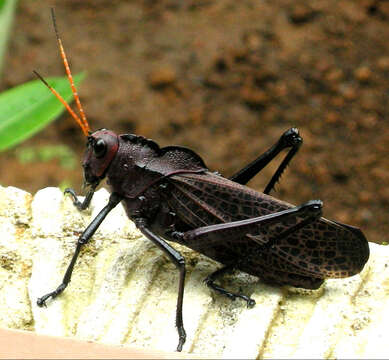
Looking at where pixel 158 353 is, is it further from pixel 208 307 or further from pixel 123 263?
pixel 123 263

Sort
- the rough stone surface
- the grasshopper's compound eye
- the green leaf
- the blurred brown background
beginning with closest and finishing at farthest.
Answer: the rough stone surface → the grasshopper's compound eye → the green leaf → the blurred brown background

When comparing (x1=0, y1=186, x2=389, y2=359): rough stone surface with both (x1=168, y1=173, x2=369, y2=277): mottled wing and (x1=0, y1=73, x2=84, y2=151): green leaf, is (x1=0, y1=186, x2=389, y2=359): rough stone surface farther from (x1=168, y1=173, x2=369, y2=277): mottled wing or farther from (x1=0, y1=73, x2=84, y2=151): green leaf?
(x1=0, y1=73, x2=84, y2=151): green leaf

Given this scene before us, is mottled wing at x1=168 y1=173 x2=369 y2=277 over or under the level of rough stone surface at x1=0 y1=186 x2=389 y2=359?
over

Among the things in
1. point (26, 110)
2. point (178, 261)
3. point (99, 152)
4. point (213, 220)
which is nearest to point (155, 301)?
point (178, 261)

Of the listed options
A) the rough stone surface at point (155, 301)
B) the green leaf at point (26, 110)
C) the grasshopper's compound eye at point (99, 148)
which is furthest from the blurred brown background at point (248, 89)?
the grasshopper's compound eye at point (99, 148)

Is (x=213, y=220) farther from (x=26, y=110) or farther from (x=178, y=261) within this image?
(x=26, y=110)

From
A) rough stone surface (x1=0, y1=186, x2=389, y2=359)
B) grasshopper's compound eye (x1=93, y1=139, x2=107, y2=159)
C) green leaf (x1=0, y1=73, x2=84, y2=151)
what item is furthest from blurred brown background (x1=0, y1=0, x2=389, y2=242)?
grasshopper's compound eye (x1=93, y1=139, x2=107, y2=159)

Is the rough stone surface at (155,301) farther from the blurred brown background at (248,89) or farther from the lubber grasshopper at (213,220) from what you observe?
the blurred brown background at (248,89)
